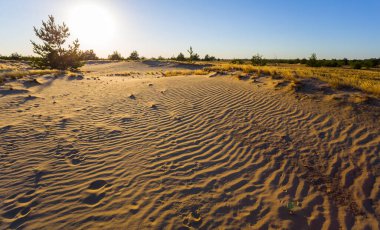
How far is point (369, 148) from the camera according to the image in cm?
547

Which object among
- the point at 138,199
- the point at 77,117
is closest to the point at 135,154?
the point at 138,199

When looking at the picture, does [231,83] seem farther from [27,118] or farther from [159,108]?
[27,118]

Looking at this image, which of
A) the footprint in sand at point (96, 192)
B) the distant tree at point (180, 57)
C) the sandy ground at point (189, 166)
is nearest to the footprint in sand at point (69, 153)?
the sandy ground at point (189, 166)

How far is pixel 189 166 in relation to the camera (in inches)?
199

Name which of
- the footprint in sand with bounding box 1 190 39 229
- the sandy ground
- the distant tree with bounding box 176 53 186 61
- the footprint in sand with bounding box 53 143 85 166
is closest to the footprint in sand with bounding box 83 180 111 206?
the sandy ground

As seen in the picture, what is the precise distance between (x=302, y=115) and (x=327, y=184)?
3.09 m

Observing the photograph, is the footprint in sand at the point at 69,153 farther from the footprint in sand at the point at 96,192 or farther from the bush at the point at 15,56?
the bush at the point at 15,56

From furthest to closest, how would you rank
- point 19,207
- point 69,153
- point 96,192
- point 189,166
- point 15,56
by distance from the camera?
point 15,56 < point 69,153 < point 189,166 < point 96,192 < point 19,207

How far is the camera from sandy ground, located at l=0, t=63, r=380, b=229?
12.2 feet

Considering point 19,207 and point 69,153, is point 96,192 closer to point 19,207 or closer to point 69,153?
point 19,207

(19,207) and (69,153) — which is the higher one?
(69,153)

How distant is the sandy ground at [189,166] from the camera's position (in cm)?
372

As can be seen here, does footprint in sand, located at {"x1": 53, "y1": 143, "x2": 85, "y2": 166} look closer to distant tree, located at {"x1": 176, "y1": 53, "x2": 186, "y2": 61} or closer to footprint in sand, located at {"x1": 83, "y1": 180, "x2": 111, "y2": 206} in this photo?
footprint in sand, located at {"x1": 83, "y1": 180, "x2": 111, "y2": 206}

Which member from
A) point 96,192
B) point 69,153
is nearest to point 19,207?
point 96,192
